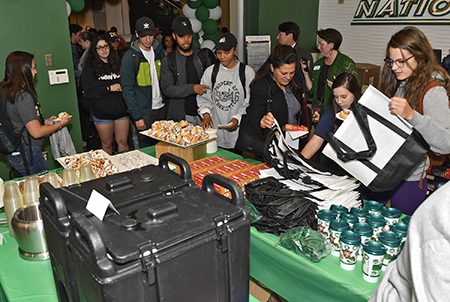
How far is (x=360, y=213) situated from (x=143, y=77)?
2.40 metres

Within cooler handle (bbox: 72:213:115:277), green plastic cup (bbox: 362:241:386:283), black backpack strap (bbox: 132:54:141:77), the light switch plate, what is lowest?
green plastic cup (bbox: 362:241:386:283)

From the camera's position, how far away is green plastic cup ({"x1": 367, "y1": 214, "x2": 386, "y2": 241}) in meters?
1.32

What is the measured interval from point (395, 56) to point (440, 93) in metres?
0.28

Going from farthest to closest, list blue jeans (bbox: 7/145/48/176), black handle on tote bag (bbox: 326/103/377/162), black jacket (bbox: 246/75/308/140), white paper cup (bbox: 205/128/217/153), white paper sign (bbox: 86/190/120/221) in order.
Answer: blue jeans (bbox: 7/145/48/176), white paper cup (bbox: 205/128/217/153), black jacket (bbox: 246/75/308/140), black handle on tote bag (bbox: 326/103/377/162), white paper sign (bbox: 86/190/120/221)

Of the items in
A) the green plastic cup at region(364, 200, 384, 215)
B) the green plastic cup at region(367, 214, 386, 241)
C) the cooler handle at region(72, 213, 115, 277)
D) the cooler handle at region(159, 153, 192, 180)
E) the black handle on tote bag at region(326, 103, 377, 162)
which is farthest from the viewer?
the black handle on tote bag at region(326, 103, 377, 162)

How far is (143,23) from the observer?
3.16 meters

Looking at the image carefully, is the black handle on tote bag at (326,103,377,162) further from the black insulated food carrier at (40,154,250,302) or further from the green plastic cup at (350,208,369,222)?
the black insulated food carrier at (40,154,250,302)

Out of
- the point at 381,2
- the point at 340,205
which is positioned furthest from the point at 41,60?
the point at 381,2

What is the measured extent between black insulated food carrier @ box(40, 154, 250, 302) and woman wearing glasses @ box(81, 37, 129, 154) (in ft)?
8.40

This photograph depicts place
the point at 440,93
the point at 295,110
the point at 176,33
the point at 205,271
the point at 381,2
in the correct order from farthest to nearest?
the point at 381,2, the point at 176,33, the point at 295,110, the point at 440,93, the point at 205,271

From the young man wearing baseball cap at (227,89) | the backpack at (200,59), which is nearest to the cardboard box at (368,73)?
the backpack at (200,59)

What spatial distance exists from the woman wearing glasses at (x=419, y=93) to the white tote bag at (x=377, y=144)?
3.3 inches

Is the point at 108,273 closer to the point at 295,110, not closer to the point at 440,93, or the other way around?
the point at 440,93

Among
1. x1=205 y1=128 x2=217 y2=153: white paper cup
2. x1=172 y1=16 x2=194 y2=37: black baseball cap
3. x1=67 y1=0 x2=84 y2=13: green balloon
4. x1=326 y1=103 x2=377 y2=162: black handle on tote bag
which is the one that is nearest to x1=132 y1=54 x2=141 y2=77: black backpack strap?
x1=172 y1=16 x2=194 y2=37: black baseball cap
